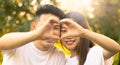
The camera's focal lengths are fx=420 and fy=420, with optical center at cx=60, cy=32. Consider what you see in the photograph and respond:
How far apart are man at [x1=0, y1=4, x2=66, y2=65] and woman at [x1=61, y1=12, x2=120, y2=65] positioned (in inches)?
3.2

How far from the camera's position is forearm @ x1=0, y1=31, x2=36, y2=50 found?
2834 millimetres

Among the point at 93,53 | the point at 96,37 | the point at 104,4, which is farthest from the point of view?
the point at 104,4

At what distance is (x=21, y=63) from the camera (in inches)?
121

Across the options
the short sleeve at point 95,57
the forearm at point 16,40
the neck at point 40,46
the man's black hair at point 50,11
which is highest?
the man's black hair at point 50,11

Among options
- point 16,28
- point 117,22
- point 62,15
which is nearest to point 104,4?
point 117,22

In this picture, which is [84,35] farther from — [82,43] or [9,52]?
[9,52]

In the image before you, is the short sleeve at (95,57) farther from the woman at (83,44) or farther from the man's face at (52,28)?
the man's face at (52,28)

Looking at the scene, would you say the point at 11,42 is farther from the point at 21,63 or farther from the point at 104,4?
the point at 104,4

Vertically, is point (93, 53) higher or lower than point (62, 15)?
lower

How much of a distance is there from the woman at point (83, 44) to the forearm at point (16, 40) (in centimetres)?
23

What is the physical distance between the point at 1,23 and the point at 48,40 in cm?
448

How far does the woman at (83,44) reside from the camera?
2.85 meters

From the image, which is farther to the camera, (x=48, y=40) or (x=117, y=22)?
(x=117, y=22)

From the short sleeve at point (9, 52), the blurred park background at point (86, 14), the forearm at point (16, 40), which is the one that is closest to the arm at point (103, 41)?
the forearm at point (16, 40)
